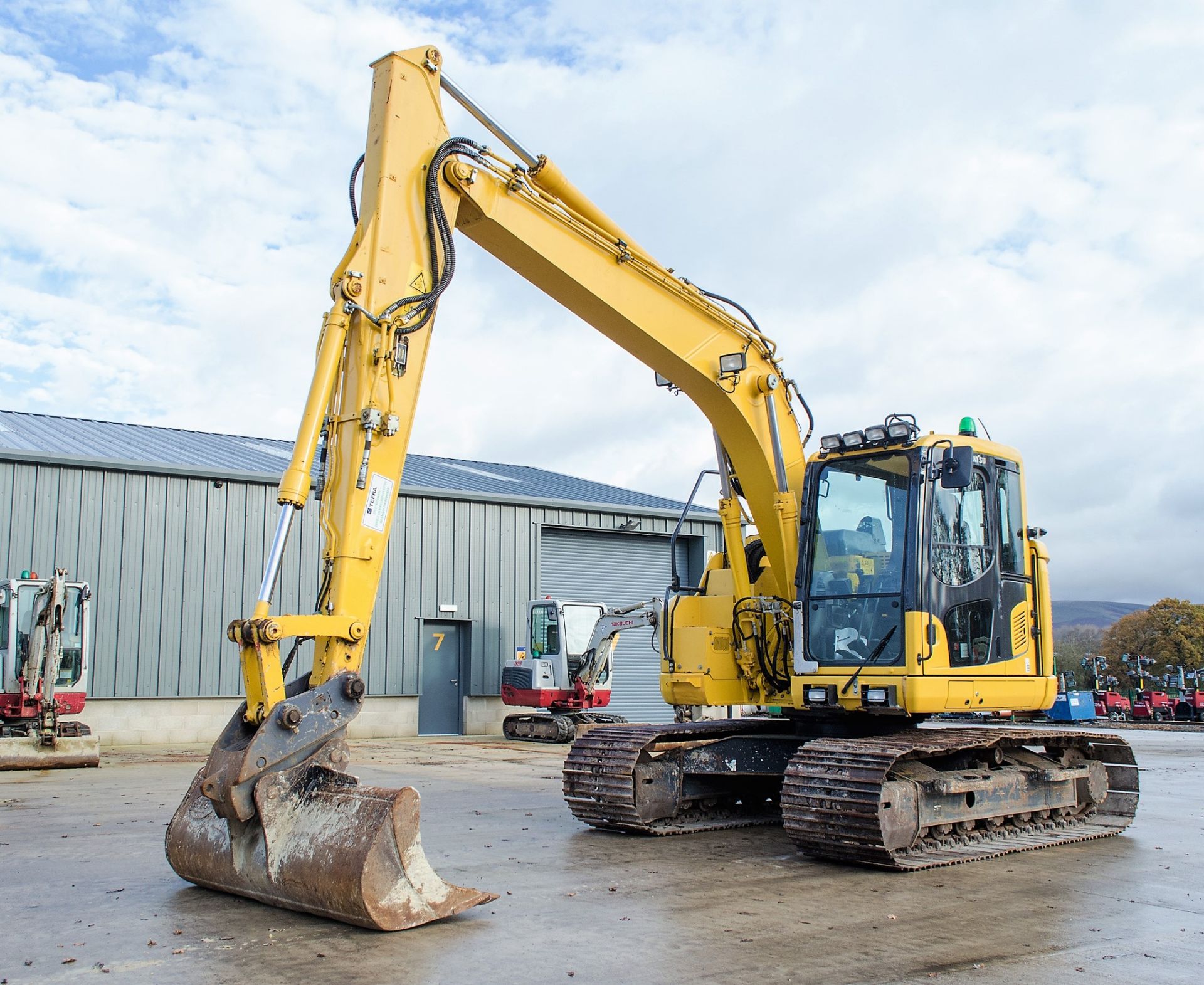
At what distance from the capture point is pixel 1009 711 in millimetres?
8859

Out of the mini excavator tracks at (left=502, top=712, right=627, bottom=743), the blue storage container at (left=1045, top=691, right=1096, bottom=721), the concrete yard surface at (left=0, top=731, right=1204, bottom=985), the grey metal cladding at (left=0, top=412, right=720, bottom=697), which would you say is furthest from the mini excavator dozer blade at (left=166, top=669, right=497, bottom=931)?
the blue storage container at (left=1045, top=691, right=1096, bottom=721)

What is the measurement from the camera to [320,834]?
572 centimetres

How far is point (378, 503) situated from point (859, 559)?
3906 mm

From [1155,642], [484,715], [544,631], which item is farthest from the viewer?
[1155,642]

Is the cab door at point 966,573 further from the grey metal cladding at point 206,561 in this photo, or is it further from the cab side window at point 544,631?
the grey metal cladding at point 206,561

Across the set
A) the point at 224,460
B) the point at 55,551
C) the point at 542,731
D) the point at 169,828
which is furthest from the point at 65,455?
the point at 169,828

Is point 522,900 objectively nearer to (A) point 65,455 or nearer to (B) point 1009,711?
(B) point 1009,711

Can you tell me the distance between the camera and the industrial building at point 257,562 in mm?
19391

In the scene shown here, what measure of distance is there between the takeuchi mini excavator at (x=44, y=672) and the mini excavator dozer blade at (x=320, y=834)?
10795mm

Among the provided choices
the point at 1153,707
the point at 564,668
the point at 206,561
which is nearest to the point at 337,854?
the point at 206,561

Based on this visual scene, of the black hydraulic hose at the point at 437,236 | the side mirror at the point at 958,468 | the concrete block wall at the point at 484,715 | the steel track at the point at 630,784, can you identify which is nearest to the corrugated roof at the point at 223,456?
the concrete block wall at the point at 484,715

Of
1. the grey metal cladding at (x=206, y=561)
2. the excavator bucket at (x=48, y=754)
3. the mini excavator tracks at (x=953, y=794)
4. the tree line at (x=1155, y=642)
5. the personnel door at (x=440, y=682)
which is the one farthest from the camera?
Answer: the tree line at (x=1155, y=642)

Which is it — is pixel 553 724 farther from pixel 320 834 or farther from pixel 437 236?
pixel 320 834

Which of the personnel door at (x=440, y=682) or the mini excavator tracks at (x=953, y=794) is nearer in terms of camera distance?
the mini excavator tracks at (x=953, y=794)
